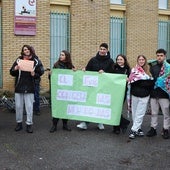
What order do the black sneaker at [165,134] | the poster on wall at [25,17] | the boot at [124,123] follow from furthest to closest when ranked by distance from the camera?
the poster on wall at [25,17]
the boot at [124,123]
the black sneaker at [165,134]

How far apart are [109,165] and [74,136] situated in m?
1.92

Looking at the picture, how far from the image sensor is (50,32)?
46.0ft

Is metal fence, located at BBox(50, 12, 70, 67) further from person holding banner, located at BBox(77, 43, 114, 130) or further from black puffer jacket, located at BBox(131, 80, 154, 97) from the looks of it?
black puffer jacket, located at BBox(131, 80, 154, 97)

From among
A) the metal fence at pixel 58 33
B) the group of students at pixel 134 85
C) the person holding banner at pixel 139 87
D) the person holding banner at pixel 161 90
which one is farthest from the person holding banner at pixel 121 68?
the metal fence at pixel 58 33

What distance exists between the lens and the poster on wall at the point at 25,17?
13.1m

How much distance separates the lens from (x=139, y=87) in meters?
8.27

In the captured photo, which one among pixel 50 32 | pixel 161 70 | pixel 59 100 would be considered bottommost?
pixel 59 100

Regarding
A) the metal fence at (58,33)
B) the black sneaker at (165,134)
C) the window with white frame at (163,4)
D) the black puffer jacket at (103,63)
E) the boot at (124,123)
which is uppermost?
the window with white frame at (163,4)

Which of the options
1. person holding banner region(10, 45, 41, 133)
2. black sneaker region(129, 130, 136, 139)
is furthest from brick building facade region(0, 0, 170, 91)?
black sneaker region(129, 130, 136, 139)

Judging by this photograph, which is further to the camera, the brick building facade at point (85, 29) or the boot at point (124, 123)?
the brick building facade at point (85, 29)

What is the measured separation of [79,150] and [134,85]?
1713 millimetres

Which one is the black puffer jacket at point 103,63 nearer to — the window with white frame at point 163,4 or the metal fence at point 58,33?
the metal fence at point 58,33

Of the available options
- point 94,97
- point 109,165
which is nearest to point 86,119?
point 94,97

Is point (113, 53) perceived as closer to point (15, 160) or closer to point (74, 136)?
point (74, 136)
